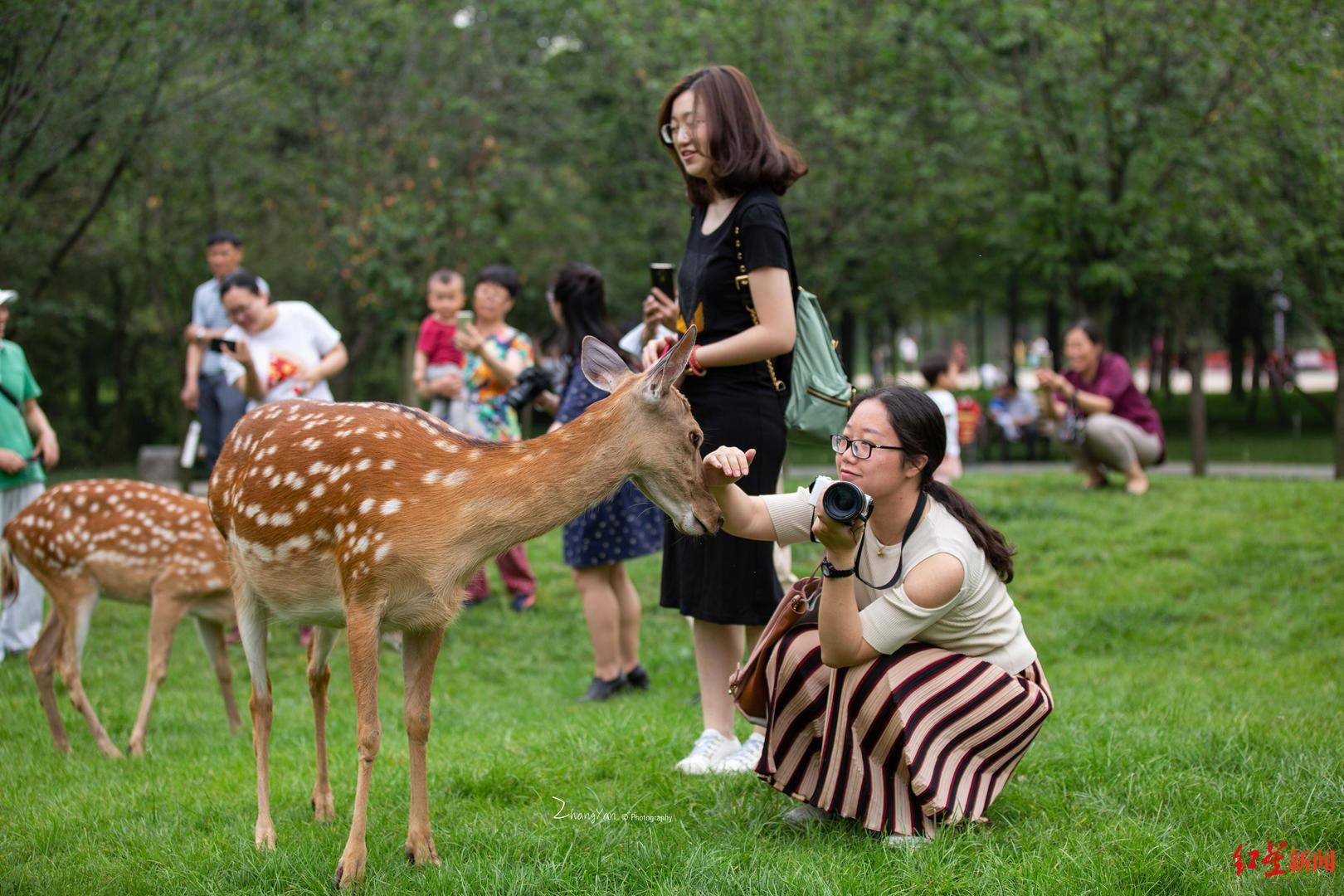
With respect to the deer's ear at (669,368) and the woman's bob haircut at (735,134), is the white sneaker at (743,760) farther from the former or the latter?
the woman's bob haircut at (735,134)

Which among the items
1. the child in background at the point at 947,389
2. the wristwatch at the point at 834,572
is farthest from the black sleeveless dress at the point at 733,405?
the child in background at the point at 947,389

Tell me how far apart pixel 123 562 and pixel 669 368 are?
11.9 feet

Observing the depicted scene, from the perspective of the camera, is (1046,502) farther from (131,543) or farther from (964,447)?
(964,447)

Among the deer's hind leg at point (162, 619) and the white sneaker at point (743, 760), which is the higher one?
the deer's hind leg at point (162, 619)

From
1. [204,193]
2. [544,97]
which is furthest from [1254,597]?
[204,193]

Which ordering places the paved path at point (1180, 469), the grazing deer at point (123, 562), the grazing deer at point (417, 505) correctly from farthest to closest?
the paved path at point (1180, 469) < the grazing deer at point (123, 562) < the grazing deer at point (417, 505)

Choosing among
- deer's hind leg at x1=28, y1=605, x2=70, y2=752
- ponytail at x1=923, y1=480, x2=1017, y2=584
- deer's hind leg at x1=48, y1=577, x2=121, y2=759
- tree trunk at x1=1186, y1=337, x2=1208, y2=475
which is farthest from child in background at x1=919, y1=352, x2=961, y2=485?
deer's hind leg at x1=28, y1=605, x2=70, y2=752

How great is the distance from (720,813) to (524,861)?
0.71 meters

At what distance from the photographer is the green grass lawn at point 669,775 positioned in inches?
144

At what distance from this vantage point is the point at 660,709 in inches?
235

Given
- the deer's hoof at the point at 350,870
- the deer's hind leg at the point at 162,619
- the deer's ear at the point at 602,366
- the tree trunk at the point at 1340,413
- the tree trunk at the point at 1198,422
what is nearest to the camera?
the deer's hoof at the point at 350,870

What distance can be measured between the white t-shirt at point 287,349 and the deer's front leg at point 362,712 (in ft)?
11.9

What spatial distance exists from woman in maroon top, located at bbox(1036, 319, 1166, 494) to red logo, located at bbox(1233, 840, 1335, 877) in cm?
669

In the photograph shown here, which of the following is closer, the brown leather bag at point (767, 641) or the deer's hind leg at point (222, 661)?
the brown leather bag at point (767, 641)
